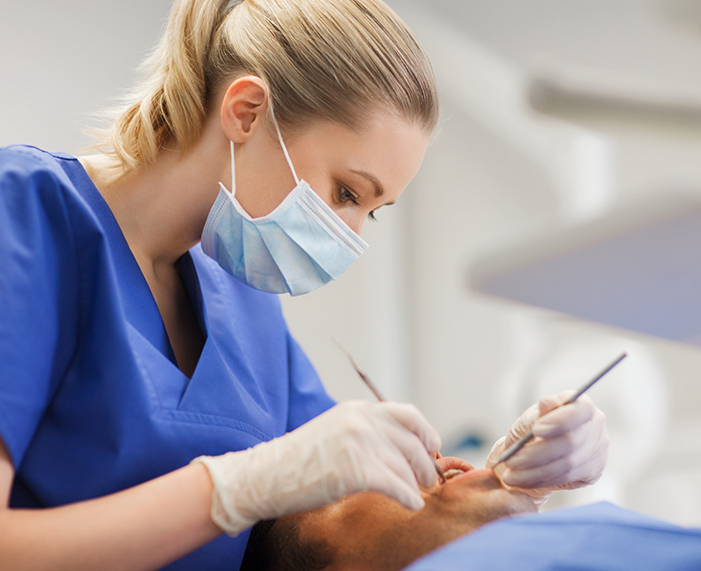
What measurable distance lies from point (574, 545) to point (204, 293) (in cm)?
89

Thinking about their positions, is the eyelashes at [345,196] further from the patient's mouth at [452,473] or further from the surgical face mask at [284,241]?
the patient's mouth at [452,473]

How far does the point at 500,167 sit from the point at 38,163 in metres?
2.42

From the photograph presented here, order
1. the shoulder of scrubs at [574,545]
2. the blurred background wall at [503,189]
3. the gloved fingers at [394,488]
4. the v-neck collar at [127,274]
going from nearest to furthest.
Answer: the shoulder of scrubs at [574,545] < the gloved fingers at [394,488] < the blurred background wall at [503,189] < the v-neck collar at [127,274]

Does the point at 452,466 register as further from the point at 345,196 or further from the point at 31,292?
the point at 31,292

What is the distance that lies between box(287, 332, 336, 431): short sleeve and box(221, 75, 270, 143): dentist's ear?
22.3 inches

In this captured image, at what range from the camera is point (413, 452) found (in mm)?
889

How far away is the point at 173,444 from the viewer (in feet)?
3.34

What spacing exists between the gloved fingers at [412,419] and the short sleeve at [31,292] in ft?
1.62

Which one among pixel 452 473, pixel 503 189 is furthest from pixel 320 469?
pixel 503 189

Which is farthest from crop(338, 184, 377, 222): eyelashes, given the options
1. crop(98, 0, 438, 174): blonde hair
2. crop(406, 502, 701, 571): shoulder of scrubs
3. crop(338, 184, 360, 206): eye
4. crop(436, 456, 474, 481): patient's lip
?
crop(406, 502, 701, 571): shoulder of scrubs

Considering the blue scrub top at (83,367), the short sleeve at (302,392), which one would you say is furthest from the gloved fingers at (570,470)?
the short sleeve at (302,392)

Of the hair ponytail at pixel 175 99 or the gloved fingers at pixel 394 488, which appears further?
the hair ponytail at pixel 175 99

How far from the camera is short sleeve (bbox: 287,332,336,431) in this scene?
4.78ft

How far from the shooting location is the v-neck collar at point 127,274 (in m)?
1.10
